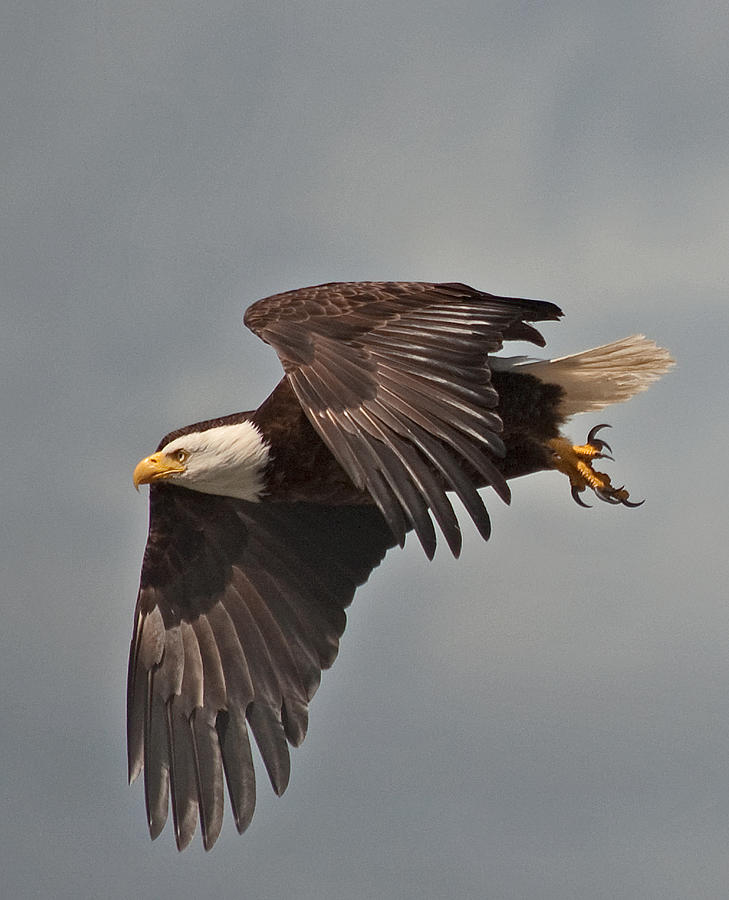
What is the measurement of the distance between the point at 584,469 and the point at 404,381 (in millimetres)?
1990

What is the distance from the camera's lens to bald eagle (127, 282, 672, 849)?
21.9ft

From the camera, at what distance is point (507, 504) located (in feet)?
20.9

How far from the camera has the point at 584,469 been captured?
8523 millimetres

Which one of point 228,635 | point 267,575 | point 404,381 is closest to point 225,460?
point 267,575

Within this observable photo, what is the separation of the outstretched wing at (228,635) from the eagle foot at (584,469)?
3.43 feet

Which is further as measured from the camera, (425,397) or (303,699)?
(303,699)

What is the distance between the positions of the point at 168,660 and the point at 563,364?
255 centimetres

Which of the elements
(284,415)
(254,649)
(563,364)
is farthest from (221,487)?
(563,364)

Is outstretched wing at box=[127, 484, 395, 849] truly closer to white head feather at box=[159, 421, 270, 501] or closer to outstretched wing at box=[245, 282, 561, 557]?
white head feather at box=[159, 421, 270, 501]

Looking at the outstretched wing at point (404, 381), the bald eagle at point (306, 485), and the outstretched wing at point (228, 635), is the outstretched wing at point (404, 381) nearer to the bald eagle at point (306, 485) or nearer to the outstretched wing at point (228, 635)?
the bald eagle at point (306, 485)

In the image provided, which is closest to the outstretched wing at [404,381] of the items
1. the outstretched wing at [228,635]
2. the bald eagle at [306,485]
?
the bald eagle at [306,485]

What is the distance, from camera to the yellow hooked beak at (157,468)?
8461 millimetres

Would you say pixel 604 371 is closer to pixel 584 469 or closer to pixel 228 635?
pixel 584 469

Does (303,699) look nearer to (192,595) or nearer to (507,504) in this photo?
(192,595)
